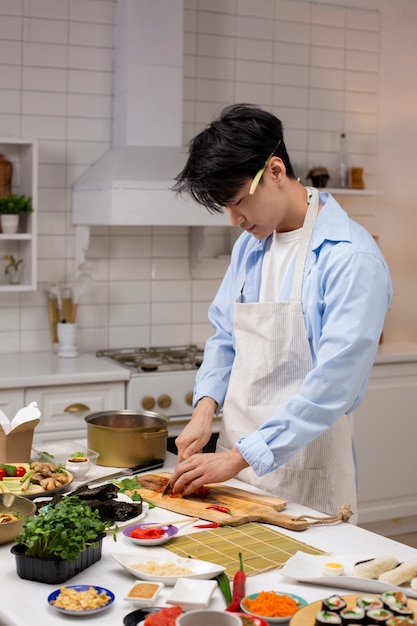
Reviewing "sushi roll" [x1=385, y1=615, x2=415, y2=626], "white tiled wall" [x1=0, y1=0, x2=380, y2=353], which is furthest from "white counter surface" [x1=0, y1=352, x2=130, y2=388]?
"sushi roll" [x1=385, y1=615, x2=415, y2=626]

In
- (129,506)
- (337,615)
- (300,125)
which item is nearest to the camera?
(337,615)

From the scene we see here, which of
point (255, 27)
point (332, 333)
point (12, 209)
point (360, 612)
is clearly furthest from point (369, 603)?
point (255, 27)

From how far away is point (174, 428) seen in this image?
4.07 meters

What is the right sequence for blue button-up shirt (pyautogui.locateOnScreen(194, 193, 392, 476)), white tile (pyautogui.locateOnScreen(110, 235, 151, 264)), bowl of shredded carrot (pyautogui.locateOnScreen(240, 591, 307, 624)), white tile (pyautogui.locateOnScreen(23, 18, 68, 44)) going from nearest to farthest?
bowl of shredded carrot (pyautogui.locateOnScreen(240, 591, 307, 624))
blue button-up shirt (pyautogui.locateOnScreen(194, 193, 392, 476))
white tile (pyautogui.locateOnScreen(23, 18, 68, 44))
white tile (pyautogui.locateOnScreen(110, 235, 151, 264))

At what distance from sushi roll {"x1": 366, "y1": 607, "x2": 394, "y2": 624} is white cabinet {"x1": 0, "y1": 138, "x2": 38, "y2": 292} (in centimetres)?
289

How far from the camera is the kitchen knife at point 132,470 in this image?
2.32m

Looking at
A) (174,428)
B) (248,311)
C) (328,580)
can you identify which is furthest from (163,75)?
(328,580)

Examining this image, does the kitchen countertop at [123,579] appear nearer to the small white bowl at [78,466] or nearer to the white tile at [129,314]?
the small white bowl at [78,466]

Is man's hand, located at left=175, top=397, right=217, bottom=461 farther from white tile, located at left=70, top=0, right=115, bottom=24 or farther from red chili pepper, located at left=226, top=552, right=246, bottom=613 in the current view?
white tile, located at left=70, top=0, right=115, bottom=24

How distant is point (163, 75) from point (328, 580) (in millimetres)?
3024

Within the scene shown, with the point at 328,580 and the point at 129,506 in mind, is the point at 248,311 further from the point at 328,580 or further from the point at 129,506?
the point at 328,580

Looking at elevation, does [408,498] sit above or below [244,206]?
below

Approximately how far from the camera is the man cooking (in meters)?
2.14

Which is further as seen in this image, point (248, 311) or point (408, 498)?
point (408, 498)
